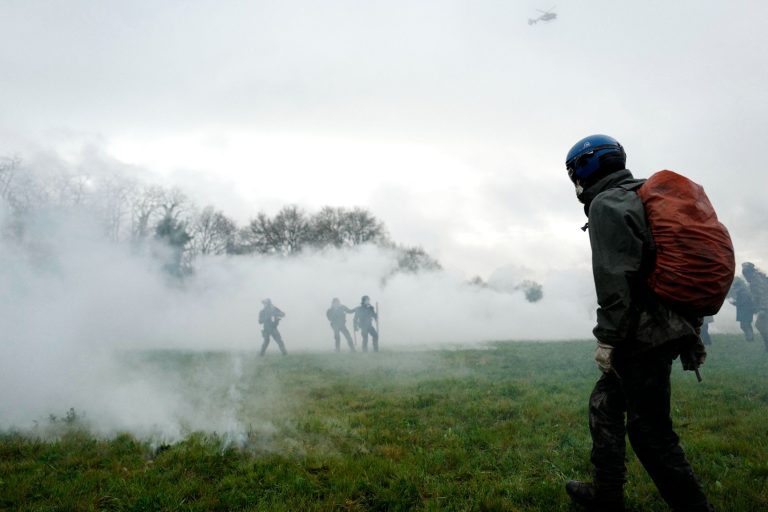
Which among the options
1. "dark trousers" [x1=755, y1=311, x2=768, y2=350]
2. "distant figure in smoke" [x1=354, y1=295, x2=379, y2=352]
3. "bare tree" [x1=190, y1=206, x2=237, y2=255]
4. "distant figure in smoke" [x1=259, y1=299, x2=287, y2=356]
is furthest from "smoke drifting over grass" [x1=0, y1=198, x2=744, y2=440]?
"bare tree" [x1=190, y1=206, x2=237, y2=255]

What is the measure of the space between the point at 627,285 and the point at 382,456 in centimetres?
294

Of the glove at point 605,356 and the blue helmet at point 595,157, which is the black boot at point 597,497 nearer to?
the glove at point 605,356

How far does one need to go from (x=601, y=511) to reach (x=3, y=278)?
7.55 meters

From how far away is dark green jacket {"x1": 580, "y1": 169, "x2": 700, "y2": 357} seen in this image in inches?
105

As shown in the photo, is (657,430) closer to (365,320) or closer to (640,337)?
(640,337)

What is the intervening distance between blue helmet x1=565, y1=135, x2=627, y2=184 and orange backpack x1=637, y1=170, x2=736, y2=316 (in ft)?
1.85

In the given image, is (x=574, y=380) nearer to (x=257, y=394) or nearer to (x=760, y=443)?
(x=760, y=443)

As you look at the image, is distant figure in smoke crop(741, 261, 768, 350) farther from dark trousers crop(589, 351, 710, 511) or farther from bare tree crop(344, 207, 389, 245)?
bare tree crop(344, 207, 389, 245)

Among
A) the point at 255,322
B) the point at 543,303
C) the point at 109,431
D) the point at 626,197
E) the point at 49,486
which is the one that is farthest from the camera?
the point at 543,303

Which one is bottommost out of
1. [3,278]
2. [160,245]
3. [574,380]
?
[574,380]

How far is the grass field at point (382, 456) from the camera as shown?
3596 mm

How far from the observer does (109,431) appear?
532 centimetres

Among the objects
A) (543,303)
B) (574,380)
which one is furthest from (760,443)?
(543,303)

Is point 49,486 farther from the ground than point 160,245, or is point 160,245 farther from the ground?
point 160,245
